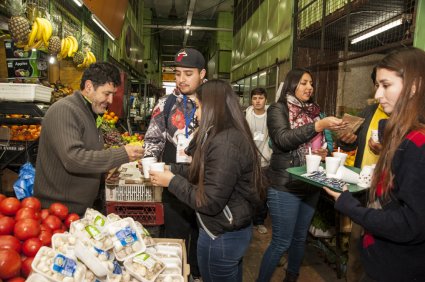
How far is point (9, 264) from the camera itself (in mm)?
1326

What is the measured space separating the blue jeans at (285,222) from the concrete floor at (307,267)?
0.90 metres

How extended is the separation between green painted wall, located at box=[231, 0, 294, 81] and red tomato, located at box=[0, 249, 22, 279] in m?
6.29

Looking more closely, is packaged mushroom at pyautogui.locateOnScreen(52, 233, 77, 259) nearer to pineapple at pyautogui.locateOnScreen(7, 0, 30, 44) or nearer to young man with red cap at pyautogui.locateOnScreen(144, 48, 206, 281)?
young man with red cap at pyautogui.locateOnScreen(144, 48, 206, 281)

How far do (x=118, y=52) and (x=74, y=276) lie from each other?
9.66 meters

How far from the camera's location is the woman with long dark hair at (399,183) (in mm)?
1335

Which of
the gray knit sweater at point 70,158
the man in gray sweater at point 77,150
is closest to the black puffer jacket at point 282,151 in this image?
the man in gray sweater at point 77,150

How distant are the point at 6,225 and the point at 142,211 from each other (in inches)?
59.5

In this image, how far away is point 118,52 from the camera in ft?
33.6

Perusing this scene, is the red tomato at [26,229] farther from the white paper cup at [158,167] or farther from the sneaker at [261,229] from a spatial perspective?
the sneaker at [261,229]

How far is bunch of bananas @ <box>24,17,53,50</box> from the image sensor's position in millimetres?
3989

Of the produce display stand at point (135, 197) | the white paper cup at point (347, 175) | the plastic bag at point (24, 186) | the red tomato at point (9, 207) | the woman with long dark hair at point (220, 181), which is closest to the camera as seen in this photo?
the red tomato at point (9, 207)

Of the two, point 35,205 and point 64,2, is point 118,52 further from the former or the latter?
point 35,205

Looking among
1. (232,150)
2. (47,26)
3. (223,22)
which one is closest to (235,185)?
(232,150)

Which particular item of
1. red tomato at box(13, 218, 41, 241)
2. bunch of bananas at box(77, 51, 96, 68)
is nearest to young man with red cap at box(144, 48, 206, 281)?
red tomato at box(13, 218, 41, 241)
